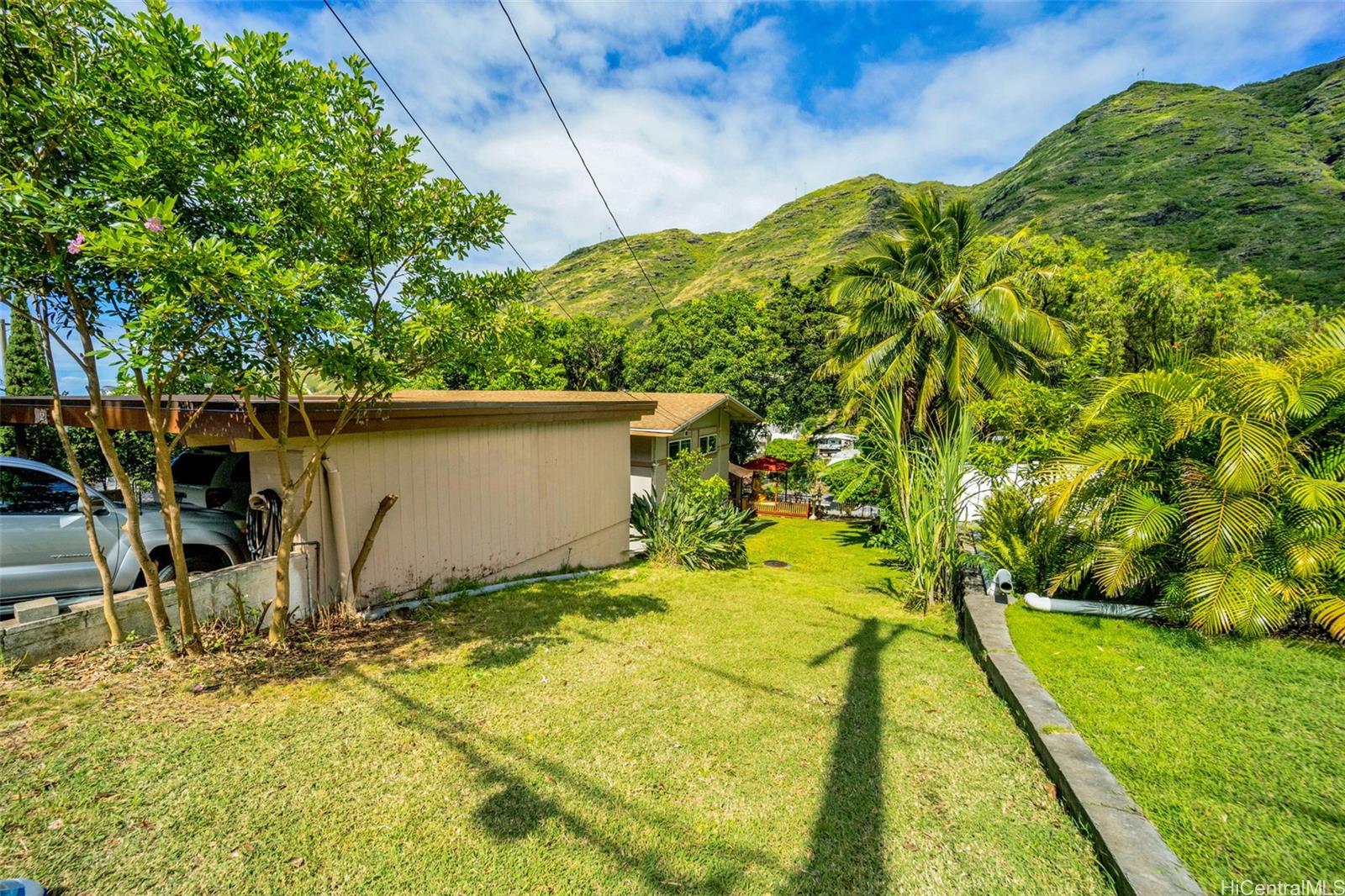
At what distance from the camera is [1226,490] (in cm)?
510

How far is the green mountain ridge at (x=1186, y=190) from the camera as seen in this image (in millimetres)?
41562

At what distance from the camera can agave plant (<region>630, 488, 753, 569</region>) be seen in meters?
10.5

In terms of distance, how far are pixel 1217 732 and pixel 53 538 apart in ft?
29.0

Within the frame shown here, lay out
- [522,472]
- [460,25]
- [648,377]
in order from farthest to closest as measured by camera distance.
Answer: [648,377]
[522,472]
[460,25]

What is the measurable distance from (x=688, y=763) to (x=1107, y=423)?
6082 mm

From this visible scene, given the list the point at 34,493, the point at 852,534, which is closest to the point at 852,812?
the point at 34,493

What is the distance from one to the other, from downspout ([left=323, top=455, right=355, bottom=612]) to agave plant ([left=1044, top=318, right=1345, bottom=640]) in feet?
24.9

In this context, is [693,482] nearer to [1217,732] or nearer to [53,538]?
[1217,732]

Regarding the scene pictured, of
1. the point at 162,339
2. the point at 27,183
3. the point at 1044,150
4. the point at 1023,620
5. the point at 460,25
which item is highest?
the point at 1044,150

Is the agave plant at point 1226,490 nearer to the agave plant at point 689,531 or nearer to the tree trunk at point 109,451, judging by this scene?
the agave plant at point 689,531

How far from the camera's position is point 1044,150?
81.8 metres

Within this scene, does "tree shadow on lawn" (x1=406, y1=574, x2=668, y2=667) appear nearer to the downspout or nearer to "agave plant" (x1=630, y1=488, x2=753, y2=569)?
the downspout

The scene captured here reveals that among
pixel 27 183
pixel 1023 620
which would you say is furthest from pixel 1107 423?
pixel 27 183

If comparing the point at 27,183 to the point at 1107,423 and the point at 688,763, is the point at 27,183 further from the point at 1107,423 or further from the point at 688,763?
the point at 1107,423
